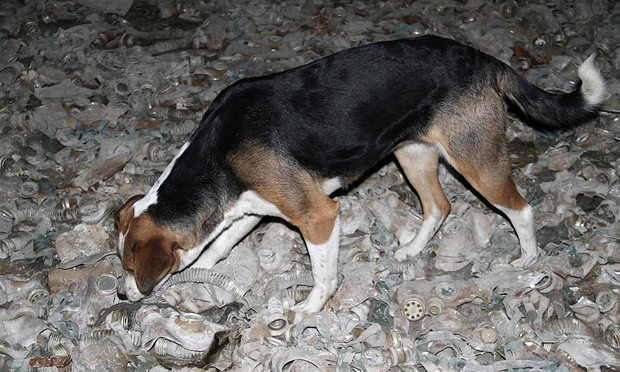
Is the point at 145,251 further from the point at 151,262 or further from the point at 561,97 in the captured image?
the point at 561,97

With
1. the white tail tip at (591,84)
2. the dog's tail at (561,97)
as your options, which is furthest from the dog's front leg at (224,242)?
the white tail tip at (591,84)

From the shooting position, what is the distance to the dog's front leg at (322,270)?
13.6 feet

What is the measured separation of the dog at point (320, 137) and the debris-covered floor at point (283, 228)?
1.40ft

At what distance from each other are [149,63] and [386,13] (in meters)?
2.31

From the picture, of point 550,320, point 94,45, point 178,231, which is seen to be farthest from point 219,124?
point 94,45

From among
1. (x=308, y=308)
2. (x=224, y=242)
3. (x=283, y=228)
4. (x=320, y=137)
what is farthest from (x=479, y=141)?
(x=224, y=242)

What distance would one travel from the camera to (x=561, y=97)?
4234 millimetres

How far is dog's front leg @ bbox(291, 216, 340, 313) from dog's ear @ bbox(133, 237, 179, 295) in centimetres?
80

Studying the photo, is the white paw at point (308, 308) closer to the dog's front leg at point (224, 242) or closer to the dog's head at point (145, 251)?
the dog's front leg at point (224, 242)

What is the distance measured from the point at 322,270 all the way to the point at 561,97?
171 centimetres

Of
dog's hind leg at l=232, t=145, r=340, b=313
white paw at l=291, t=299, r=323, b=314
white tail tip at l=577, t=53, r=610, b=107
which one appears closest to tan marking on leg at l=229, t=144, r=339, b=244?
dog's hind leg at l=232, t=145, r=340, b=313

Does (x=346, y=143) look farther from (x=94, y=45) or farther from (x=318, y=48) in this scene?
(x=94, y=45)

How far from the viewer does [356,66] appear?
3.99m

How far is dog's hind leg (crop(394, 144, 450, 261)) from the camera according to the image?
462 centimetres
